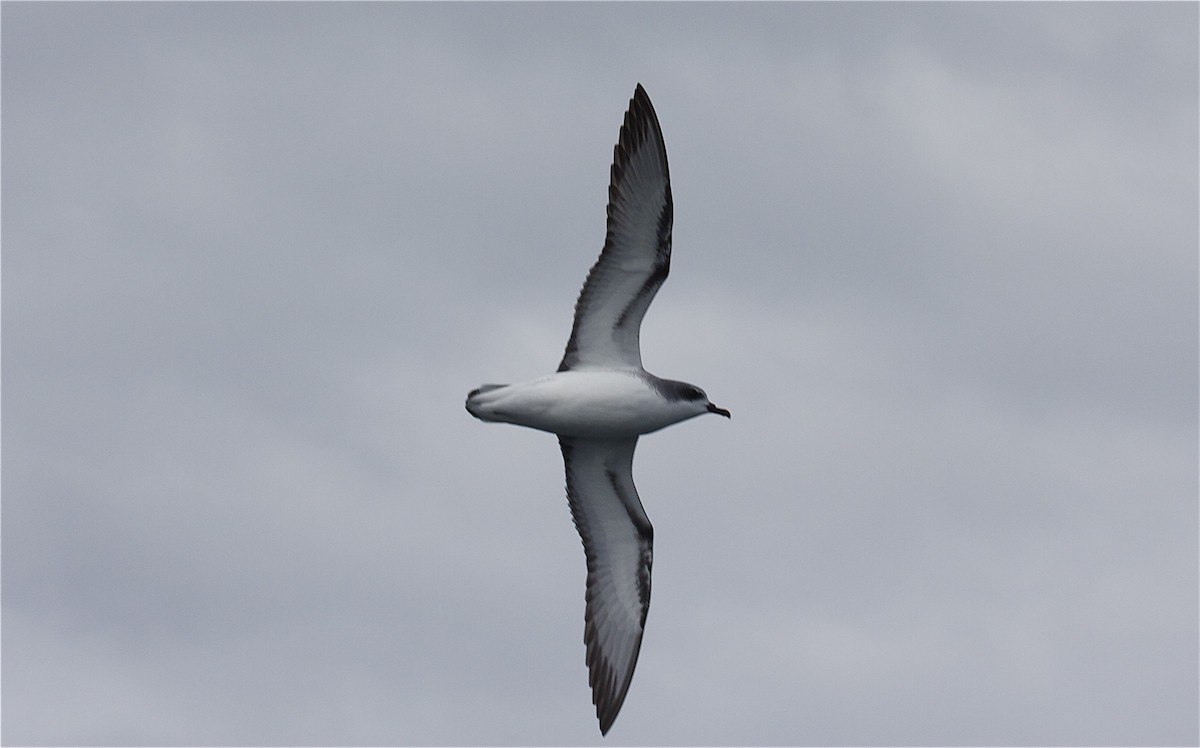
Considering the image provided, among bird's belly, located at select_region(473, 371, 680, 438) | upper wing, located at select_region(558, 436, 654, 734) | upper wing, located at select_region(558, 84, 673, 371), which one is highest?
upper wing, located at select_region(558, 84, 673, 371)

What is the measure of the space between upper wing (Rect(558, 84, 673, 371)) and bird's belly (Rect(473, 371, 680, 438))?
540mm

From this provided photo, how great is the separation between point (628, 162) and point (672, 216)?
1079 mm

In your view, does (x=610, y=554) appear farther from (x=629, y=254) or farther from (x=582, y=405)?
(x=629, y=254)

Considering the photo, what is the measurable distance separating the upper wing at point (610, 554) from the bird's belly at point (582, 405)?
123 centimetres

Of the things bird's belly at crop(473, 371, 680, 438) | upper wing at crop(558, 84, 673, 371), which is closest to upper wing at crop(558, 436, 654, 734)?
bird's belly at crop(473, 371, 680, 438)

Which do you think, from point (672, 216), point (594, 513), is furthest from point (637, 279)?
point (594, 513)

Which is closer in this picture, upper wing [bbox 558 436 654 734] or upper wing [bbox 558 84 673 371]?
upper wing [bbox 558 84 673 371]

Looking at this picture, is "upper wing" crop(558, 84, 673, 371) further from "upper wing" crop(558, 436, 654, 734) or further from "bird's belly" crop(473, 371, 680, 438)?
"upper wing" crop(558, 436, 654, 734)

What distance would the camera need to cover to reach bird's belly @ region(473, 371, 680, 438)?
28547 millimetres

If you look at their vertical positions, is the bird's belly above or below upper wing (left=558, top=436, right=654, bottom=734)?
above

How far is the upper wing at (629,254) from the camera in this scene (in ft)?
93.6

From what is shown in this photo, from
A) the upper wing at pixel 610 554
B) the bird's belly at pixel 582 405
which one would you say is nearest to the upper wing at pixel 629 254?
the bird's belly at pixel 582 405

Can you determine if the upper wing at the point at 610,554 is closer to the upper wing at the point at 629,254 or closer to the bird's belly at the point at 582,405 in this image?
the bird's belly at the point at 582,405

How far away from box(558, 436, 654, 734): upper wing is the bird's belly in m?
1.23
